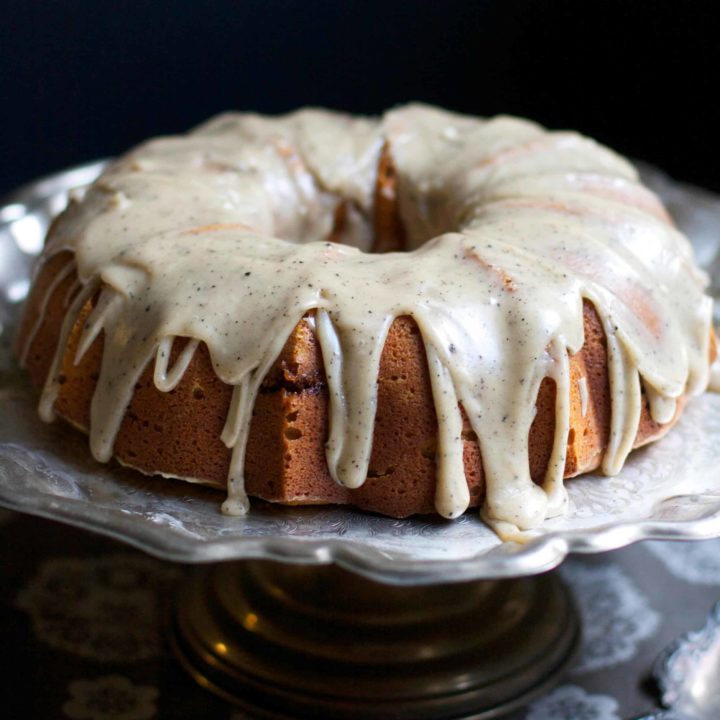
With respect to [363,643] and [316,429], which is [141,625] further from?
[316,429]

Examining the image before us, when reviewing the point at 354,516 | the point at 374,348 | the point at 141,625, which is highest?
the point at 374,348

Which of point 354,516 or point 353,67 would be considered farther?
point 353,67

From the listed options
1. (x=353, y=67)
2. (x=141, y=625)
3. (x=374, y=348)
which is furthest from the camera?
(x=353, y=67)

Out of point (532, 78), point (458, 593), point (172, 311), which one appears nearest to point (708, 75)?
point (532, 78)

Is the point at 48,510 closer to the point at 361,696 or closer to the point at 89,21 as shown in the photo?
the point at 361,696

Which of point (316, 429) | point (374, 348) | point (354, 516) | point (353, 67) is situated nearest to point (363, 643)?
point (354, 516)

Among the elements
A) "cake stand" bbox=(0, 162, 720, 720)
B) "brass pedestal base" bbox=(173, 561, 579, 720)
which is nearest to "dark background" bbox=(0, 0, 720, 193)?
"cake stand" bbox=(0, 162, 720, 720)
